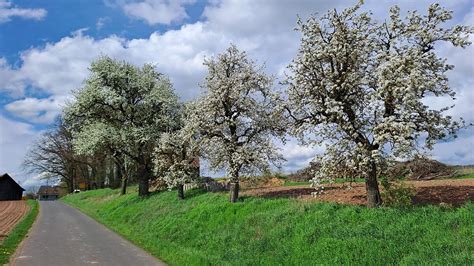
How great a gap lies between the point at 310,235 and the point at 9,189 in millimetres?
100119

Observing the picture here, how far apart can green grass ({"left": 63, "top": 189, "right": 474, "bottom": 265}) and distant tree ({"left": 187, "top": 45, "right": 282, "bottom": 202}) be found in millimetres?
2625

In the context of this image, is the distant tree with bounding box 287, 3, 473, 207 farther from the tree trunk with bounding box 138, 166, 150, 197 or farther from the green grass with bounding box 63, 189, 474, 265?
the tree trunk with bounding box 138, 166, 150, 197

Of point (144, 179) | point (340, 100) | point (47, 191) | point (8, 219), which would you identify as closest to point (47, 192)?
point (47, 191)

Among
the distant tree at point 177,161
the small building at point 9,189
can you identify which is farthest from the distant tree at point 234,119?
the small building at point 9,189

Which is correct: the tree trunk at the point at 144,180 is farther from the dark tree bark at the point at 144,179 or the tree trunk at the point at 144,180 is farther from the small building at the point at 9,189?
the small building at the point at 9,189

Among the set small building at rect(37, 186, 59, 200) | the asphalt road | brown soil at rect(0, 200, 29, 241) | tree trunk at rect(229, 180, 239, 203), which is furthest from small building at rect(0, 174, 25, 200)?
tree trunk at rect(229, 180, 239, 203)

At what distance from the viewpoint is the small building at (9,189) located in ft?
312

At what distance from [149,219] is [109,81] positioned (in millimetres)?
15561

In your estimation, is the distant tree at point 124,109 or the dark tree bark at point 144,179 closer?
the distant tree at point 124,109

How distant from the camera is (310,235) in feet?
42.5

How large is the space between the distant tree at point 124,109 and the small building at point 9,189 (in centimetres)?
6853

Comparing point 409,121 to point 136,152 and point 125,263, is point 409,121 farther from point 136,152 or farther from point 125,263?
point 136,152

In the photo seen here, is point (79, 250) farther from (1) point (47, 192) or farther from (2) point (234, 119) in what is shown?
(1) point (47, 192)

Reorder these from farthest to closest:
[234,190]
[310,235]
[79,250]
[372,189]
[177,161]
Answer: [177,161], [234,190], [79,250], [372,189], [310,235]
